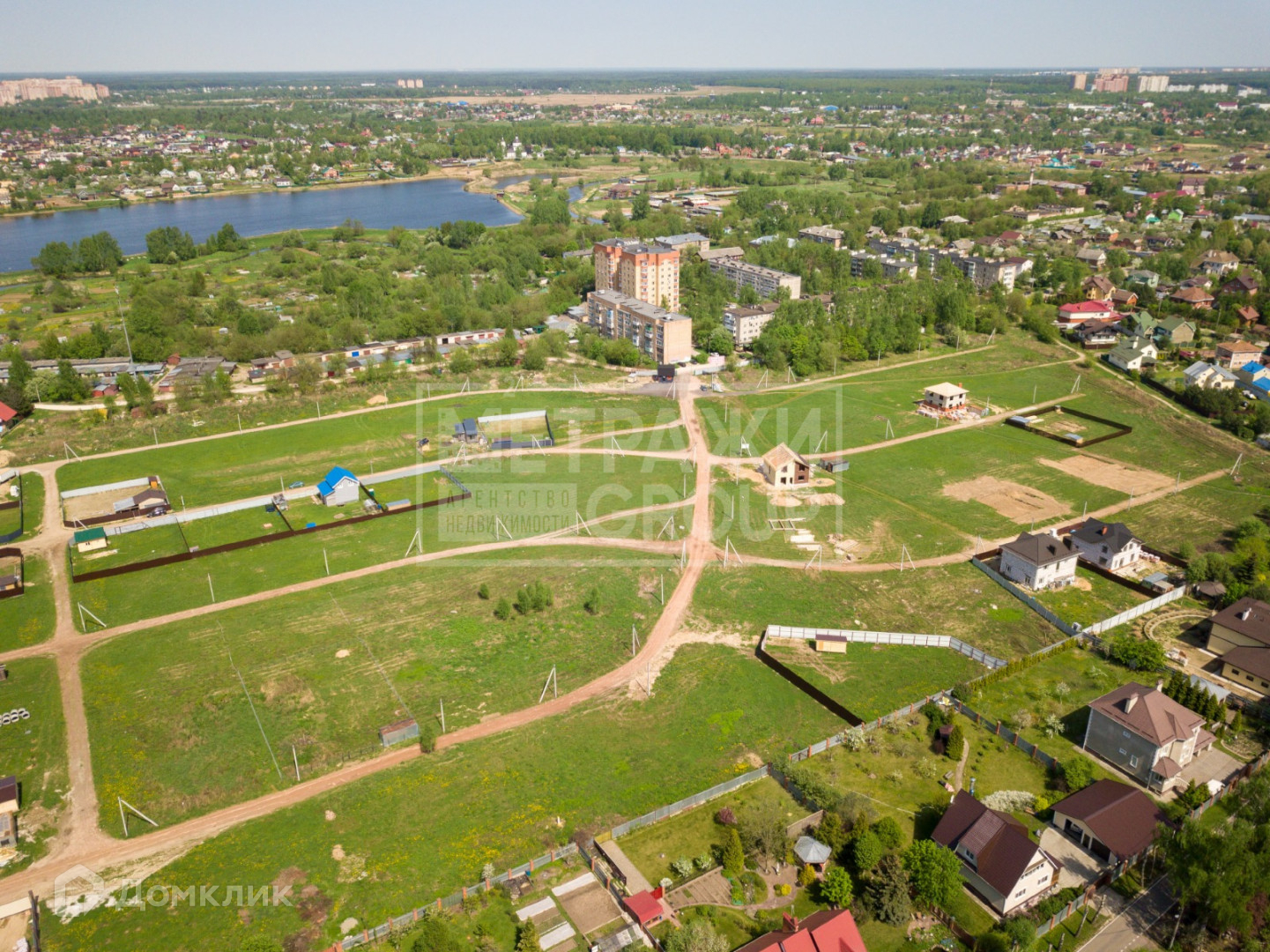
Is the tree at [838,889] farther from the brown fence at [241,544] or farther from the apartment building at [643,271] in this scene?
the apartment building at [643,271]

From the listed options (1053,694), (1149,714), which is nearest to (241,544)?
(1053,694)

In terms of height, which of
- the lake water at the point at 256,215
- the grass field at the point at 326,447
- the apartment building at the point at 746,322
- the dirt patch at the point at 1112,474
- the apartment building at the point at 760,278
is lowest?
the dirt patch at the point at 1112,474

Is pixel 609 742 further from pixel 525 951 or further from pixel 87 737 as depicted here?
pixel 87 737

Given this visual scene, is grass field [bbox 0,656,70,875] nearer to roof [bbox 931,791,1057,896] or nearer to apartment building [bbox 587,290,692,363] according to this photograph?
roof [bbox 931,791,1057,896]

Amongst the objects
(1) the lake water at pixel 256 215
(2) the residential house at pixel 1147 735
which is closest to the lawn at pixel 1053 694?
(2) the residential house at pixel 1147 735

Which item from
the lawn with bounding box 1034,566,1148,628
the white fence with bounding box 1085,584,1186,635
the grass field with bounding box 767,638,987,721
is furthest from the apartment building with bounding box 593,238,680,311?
the white fence with bounding box 1085,584,1186,635

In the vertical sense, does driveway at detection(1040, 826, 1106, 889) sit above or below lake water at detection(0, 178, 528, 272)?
below
